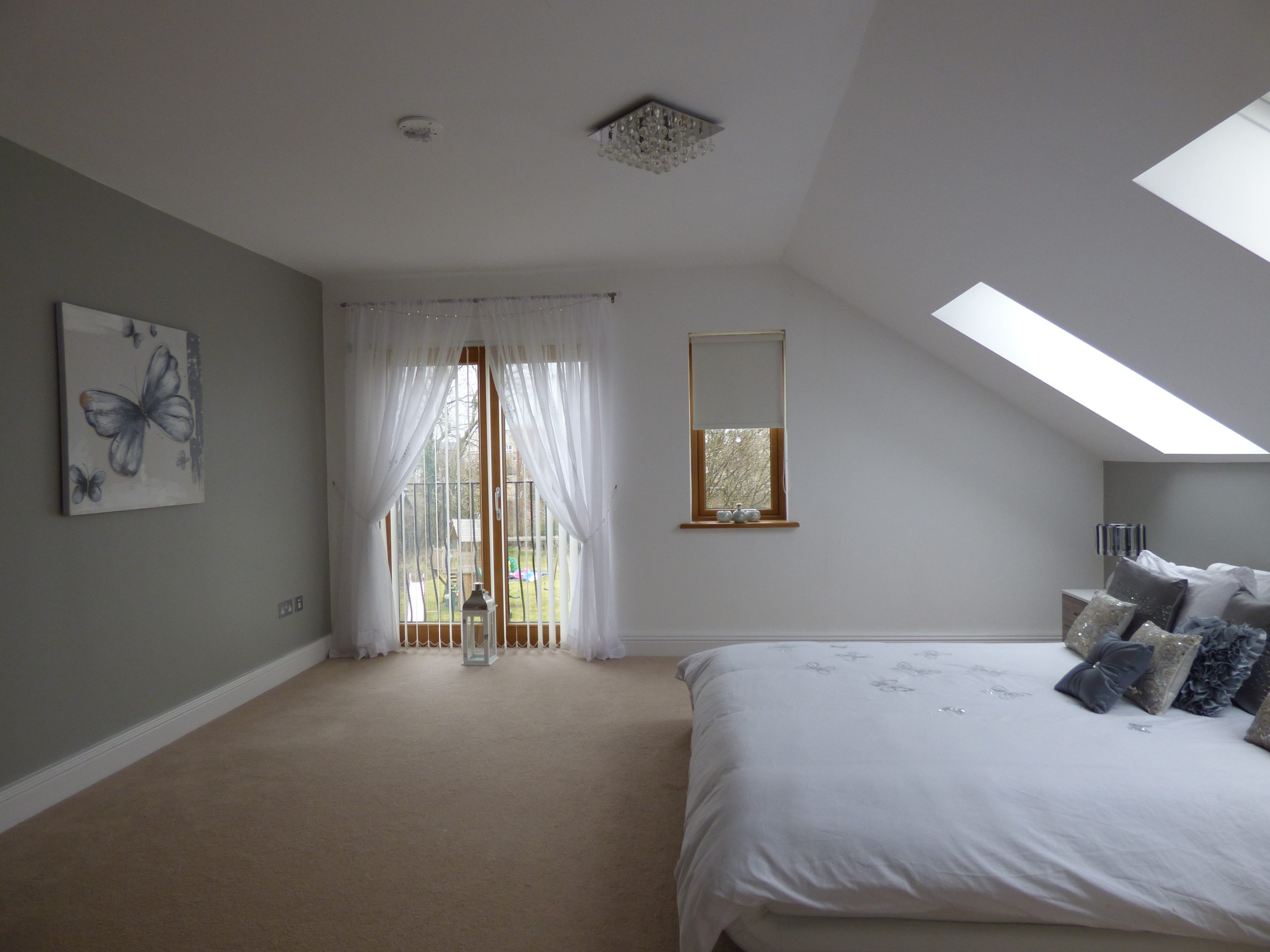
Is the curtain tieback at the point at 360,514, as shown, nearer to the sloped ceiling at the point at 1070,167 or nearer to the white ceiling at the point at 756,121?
the white ceiling at the point at 756,121

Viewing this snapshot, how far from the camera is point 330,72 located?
2.47 metres

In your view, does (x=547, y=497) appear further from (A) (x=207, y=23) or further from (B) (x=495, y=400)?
(A) (x=207, y=23)

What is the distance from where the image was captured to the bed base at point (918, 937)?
1.83 metres

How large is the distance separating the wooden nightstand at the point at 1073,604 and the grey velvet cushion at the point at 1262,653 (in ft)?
4.01

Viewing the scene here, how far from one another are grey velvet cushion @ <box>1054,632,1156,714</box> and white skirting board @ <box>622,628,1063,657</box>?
7.36 feet

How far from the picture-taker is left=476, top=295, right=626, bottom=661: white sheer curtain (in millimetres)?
5121

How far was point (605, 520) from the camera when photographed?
5.17 metres

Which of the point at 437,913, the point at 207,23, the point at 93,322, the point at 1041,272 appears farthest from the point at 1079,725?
the point at 93,322

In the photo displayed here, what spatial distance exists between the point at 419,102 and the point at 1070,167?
209 cm

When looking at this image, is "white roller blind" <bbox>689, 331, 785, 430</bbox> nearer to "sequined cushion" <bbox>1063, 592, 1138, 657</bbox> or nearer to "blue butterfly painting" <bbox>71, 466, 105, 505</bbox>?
"sequined cushion" <bbox>1063, 592, 1138, 657</bbox>

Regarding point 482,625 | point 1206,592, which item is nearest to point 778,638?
point 482,625

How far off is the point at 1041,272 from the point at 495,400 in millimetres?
3422

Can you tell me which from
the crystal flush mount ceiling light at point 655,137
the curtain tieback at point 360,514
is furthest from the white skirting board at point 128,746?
the crystal flush mount ceiling light at point 655,137

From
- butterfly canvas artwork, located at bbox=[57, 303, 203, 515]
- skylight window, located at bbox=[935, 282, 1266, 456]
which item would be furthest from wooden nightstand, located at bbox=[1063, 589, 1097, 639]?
butterfly canvas artwork, located at bbox=[57, 303, 203, 515]
